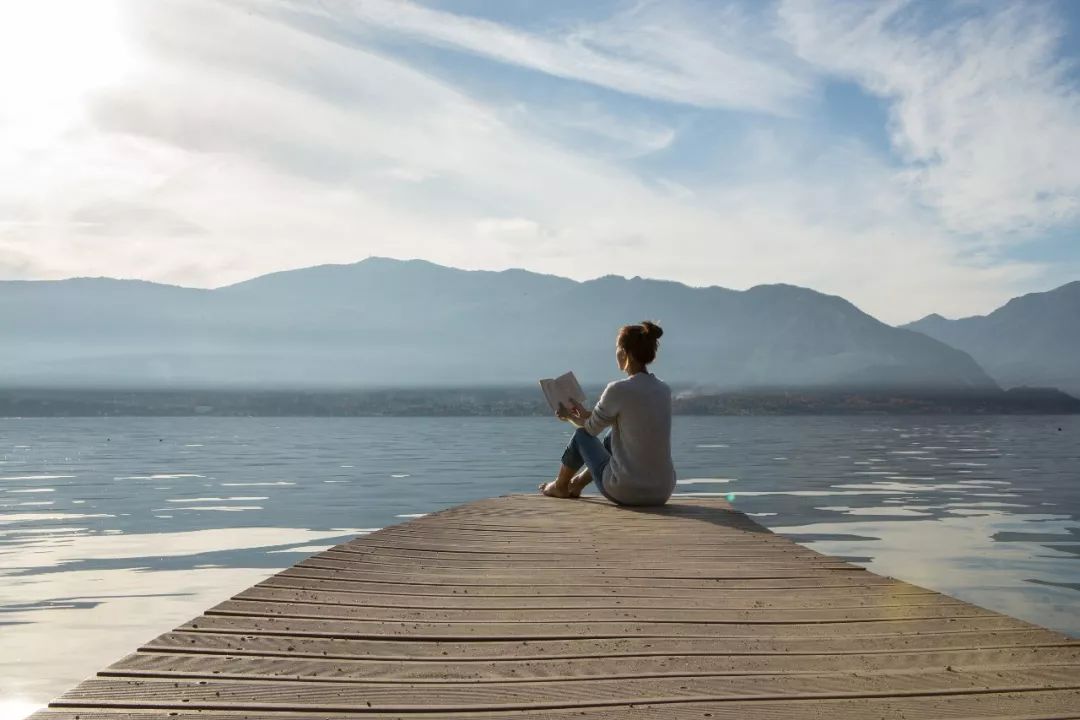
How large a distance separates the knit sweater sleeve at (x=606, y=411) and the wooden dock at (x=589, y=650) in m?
2.13

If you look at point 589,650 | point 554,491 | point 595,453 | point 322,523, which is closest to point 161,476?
point 322,523

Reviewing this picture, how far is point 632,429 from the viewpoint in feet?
28.4

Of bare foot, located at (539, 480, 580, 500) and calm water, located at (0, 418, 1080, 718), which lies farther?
bare foot, located at (539, 480, 580, 500)

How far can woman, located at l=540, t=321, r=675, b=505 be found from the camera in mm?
8547

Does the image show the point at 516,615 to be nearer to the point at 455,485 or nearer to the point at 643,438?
the point at 643,438

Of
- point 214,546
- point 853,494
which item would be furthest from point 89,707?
point 853,494

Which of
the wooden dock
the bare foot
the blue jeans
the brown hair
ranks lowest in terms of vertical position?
the wooden dock

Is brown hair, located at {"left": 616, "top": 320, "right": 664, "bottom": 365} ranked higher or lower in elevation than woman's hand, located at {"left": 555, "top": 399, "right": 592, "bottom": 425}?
higher

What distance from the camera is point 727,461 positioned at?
107 ft

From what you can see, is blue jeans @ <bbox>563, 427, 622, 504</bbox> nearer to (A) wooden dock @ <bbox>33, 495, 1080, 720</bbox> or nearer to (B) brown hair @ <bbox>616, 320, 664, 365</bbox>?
(B) brown hair @ <bbox>616, 320, 664, 365</bbox>

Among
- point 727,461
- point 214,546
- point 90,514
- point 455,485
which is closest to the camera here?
point 214,546

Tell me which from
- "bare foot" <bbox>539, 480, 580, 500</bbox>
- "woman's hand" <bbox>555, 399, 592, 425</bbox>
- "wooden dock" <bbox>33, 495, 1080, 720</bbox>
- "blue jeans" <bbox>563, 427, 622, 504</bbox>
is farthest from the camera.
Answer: "bare foot" <bbox>539, 480, 580, 500</bbox>

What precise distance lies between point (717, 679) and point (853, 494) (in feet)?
58.7

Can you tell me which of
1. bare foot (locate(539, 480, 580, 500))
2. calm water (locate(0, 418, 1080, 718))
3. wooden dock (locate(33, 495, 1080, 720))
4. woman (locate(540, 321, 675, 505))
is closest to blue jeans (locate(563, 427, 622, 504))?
woman (locate(540, 321, 675, 505))
